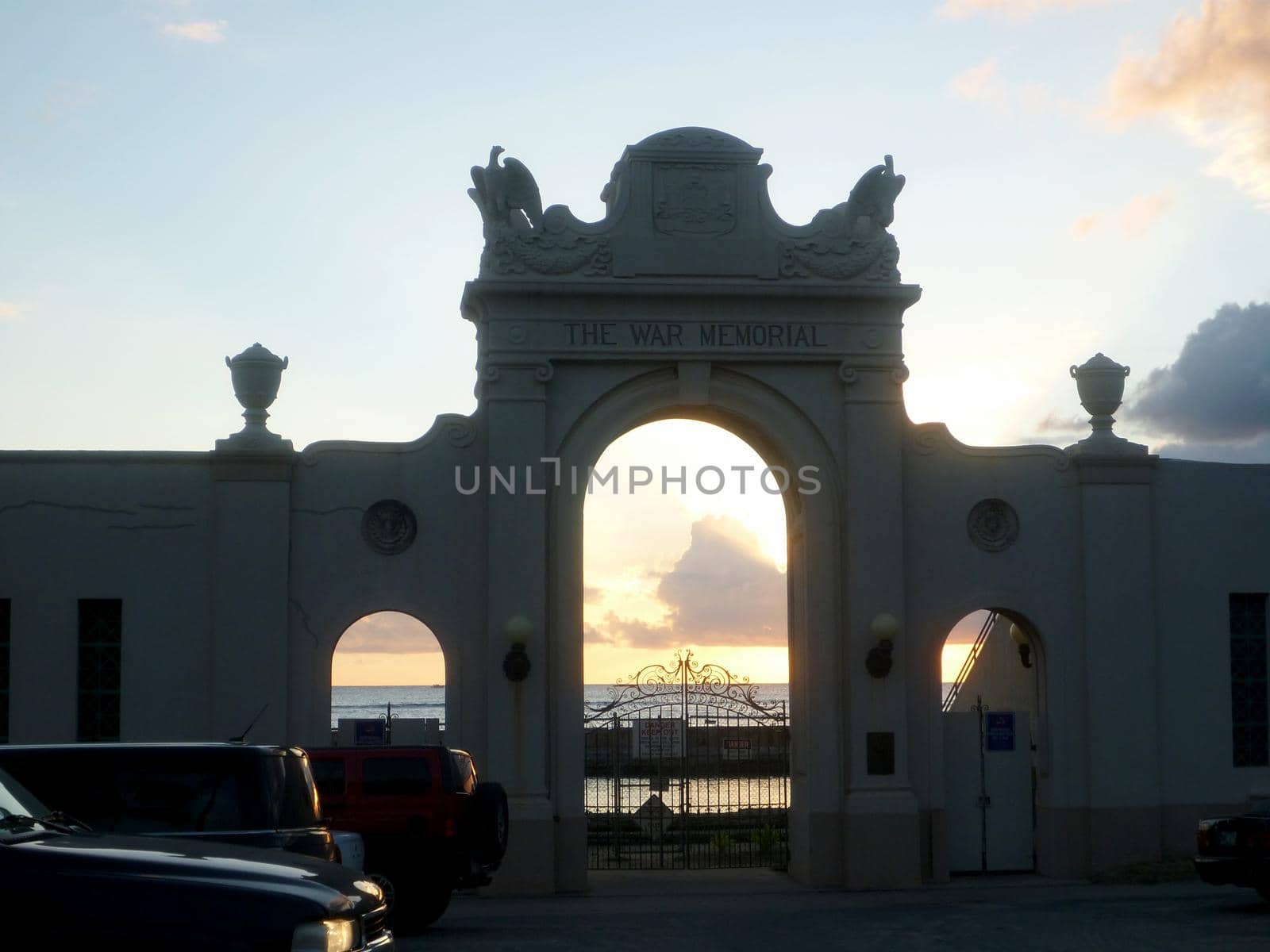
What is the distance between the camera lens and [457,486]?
1986 centimetres

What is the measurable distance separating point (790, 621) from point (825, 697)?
1.51 metres

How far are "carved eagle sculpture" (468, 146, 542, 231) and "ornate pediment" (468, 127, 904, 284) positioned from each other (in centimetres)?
1

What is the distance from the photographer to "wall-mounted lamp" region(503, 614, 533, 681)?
62.5 ft

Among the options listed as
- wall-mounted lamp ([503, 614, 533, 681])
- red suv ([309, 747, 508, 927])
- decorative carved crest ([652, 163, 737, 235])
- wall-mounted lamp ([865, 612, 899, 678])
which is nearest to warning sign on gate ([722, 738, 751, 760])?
wall-mounted lamp ([865, 612, 899, 678])

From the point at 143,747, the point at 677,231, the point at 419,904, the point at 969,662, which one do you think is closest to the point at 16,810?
the point at 143,747

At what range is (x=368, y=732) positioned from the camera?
1969 centimetres

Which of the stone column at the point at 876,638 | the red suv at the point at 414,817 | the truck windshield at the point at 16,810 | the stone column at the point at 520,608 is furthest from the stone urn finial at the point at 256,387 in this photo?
the truck windshield at the point at 16,810

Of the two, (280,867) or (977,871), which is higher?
(280,867)

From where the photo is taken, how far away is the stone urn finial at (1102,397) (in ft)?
68.1

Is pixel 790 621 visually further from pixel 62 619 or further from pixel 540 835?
pixel 62 619

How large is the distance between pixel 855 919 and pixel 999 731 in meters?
5.01

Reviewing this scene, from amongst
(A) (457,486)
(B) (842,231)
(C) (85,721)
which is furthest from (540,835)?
(B) (842,231)

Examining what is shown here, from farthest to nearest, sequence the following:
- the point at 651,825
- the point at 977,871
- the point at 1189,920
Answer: the point at 651,825, the point at 977,871, the point at 1189,920

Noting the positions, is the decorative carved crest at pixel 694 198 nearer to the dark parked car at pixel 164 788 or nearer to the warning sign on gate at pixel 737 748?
the warning sign on gate at pixel 737 748
